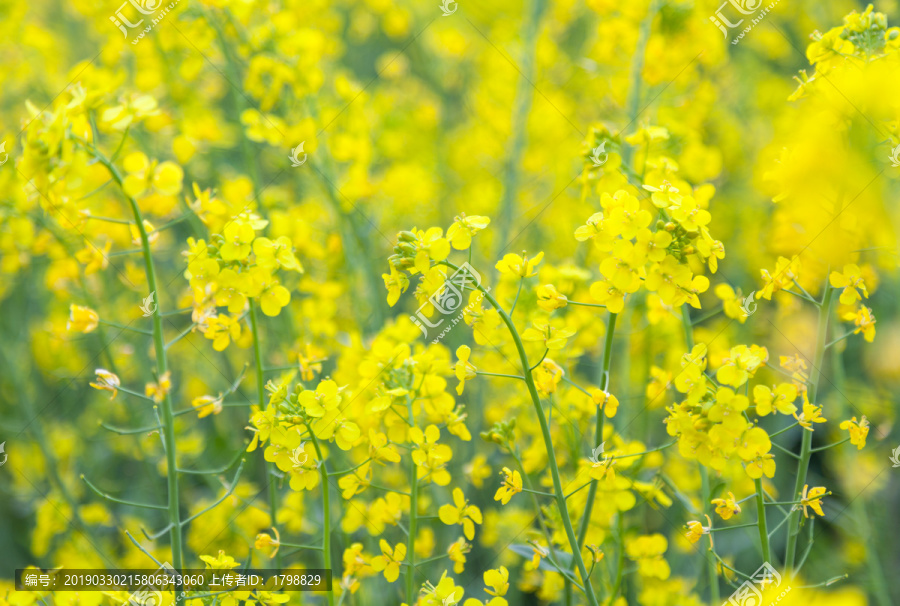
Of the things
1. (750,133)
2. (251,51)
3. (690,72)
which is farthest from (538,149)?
(251,51)

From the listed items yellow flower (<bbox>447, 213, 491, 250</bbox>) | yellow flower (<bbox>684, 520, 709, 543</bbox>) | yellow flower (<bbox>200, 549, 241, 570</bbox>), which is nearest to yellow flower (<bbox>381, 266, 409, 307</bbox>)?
yellow flower (<bbox>447, 213, 491, 250</bbox>)

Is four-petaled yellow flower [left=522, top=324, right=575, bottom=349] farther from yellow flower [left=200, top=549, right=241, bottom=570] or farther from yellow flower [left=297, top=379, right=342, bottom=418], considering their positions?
yellow flower [left=200, top=549, right=241, bottom=570]

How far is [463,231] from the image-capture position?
56.2 inches

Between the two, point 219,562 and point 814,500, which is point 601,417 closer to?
point 814,500

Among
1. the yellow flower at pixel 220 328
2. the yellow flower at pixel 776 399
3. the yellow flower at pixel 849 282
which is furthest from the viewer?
the yellow flower at pixel 220 328

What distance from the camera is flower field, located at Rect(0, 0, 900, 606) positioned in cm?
140

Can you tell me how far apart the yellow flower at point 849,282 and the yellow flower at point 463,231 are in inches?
32.6

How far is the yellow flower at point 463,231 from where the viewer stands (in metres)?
1.42

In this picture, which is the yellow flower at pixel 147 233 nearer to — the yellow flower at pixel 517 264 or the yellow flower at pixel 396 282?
the yellow flower at pixel 396 282

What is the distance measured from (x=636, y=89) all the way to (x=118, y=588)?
2.62 m

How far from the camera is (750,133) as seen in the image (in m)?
4.30

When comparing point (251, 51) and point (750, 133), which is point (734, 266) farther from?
point (251, 51)

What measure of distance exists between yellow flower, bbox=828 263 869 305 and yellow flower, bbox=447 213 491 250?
827 mm

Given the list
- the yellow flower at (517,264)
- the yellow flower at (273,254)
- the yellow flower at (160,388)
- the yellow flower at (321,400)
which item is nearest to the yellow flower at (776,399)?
the yellow flower at (517,264)
